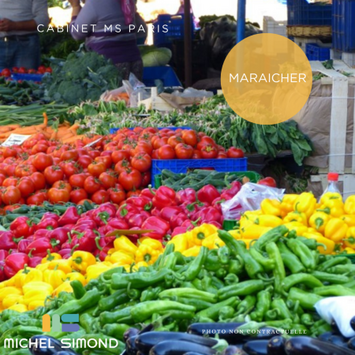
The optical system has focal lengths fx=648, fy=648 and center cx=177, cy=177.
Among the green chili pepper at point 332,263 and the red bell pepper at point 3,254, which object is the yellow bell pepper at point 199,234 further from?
the red bell pepper at point 3,254

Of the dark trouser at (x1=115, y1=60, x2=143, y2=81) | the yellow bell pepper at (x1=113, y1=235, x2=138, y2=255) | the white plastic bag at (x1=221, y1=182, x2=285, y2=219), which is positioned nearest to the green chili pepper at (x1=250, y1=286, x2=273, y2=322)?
the yellow bell pepper at (x1=113, y1=235, x2=138, y2=255)

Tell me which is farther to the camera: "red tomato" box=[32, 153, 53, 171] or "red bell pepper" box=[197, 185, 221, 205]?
"red tomato" box=[32, 153, 53, 171]

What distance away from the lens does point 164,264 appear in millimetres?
2588

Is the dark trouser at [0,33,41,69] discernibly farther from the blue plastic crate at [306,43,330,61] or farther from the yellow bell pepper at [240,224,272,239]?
the yellow bell pepper at [240,224,272,239]

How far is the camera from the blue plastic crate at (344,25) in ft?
23.8

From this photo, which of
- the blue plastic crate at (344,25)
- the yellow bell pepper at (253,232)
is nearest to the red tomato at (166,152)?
the yellow bell pepper at (253,232)

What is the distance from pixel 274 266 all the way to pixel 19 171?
127 inches

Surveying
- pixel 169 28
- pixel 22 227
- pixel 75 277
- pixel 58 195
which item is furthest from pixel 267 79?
pixel 169 28

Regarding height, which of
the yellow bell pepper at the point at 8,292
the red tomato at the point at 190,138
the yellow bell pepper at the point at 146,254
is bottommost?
the yellow bell pepper at the point at 8,292

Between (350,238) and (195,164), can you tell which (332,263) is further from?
(195,164)

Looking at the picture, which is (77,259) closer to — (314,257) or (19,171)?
(314,257)

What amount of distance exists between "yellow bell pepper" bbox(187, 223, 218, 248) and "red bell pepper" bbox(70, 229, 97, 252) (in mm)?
708

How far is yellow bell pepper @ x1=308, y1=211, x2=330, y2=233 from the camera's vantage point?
3.12 metres

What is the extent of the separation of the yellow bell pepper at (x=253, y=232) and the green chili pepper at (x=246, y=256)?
0.61 m
